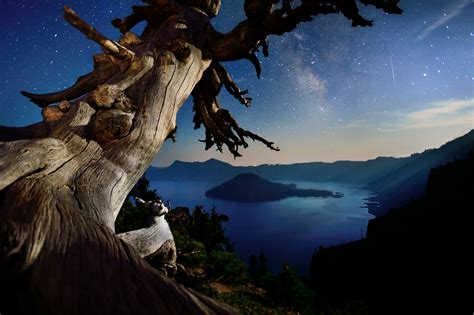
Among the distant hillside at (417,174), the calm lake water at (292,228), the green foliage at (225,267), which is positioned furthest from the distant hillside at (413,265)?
the distant hillside at (417,174)

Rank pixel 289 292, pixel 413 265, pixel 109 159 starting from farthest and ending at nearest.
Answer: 1. pixel 413 265
2. pixel 289 292
3. pixel 109 159

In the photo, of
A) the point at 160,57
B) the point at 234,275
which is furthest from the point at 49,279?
the point at 234,275

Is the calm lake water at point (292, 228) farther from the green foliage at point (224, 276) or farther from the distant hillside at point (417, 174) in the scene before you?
the green foliage at point (224, 276)

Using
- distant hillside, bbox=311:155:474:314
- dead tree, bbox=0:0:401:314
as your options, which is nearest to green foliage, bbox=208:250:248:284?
dead tree, bbox=0:0:401:314

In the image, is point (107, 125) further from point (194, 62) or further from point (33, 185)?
point (194, 62)

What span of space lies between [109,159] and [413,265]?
89.4 feet

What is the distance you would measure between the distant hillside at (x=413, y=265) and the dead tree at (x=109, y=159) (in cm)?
2012

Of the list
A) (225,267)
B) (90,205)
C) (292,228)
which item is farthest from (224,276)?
(292,228)

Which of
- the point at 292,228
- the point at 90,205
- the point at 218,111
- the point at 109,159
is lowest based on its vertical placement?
the point at 292,228

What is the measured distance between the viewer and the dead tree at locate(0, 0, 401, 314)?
0.73 m

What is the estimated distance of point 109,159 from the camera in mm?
1640

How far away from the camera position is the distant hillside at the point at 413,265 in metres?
17.1

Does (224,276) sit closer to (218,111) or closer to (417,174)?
(218,111)

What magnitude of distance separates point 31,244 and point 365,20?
362 cm
